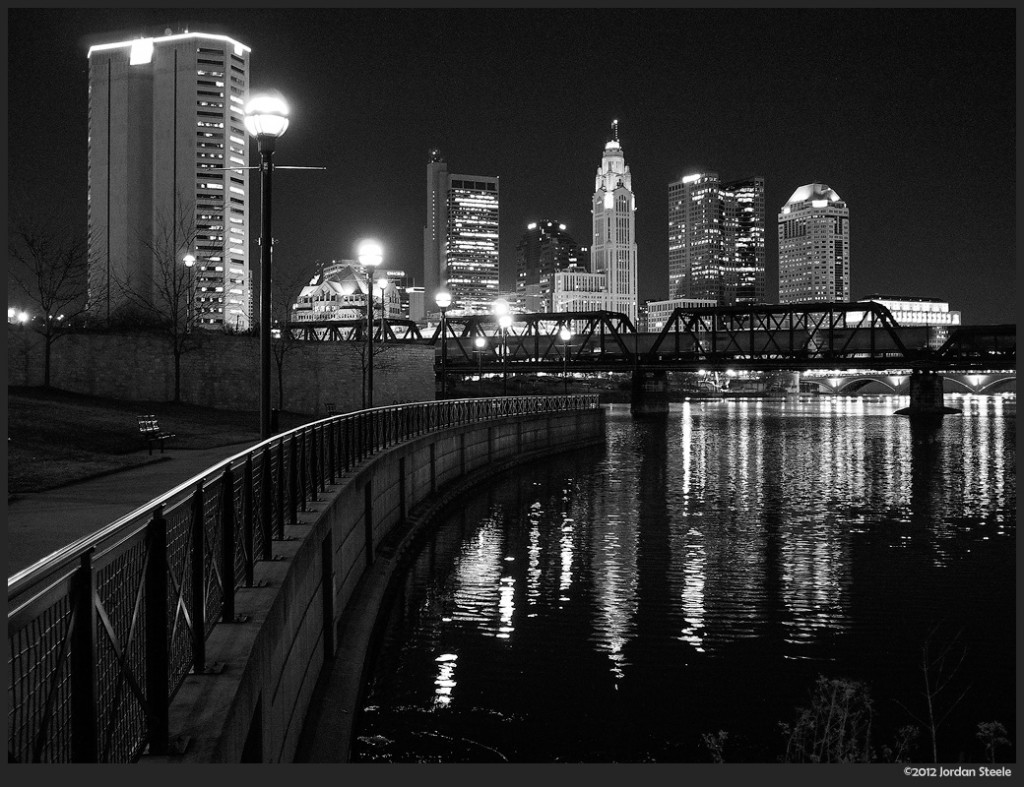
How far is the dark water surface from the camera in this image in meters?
10.6

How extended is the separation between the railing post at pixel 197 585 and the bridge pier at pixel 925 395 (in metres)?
95.6

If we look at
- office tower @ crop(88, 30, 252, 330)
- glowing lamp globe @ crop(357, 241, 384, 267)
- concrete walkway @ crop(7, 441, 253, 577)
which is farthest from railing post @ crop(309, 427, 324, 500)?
office tower @ crop(88, 30, 252, 330)

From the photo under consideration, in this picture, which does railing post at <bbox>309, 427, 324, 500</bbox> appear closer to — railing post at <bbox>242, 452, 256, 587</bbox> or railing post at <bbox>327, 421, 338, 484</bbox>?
railing post at <bbox>327, 421, 338, 484</bbox>

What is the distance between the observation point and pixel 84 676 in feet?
14.9

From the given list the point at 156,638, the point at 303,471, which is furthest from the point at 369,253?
the point at 156,638

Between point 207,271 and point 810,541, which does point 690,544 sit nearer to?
point 810,541

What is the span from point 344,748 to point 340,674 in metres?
1.94

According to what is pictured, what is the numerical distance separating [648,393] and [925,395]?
28.5m

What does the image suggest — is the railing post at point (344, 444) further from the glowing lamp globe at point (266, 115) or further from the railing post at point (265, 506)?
the railing post at point (265, 506)

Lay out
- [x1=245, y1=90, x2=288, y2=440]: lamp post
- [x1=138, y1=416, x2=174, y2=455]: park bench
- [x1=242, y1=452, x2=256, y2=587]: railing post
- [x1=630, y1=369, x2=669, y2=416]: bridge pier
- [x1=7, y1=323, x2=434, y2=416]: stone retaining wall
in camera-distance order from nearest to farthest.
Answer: [x1=242, y1=452, x2=256, y2=587]: railing post, [x1=245, y1=90, x2=288, y2=440]: lamp post, [x1=138, y1=416, x2=174, y2=455]: park bench, [x1=7, y1=323, x2=434, y2=416]: stone retaining wall, [x1=630, y1=369, x2=669, y2=416]: bridge pier

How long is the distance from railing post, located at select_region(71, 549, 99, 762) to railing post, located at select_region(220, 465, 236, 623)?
3013mm

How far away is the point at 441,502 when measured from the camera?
27.1 metres

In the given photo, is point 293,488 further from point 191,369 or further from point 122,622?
point 191,369

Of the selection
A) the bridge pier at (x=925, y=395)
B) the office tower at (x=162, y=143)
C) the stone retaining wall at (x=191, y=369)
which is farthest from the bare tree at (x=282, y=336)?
the office tower at (x=162, y=143)
